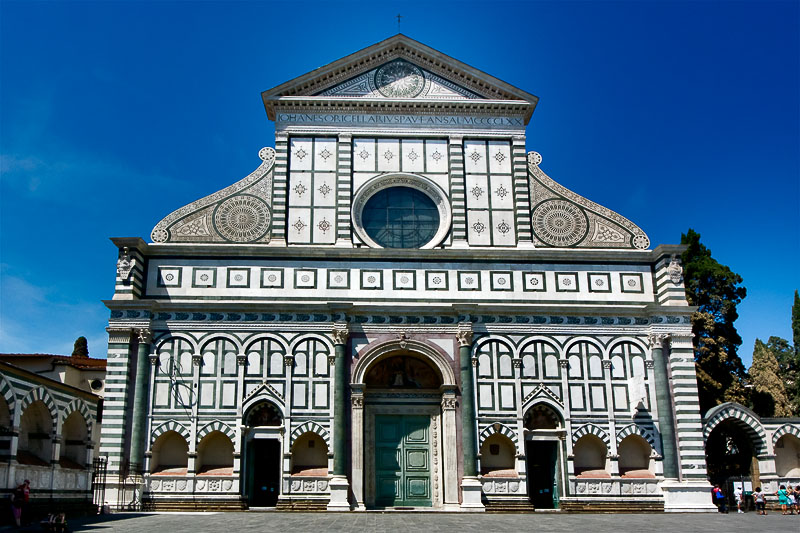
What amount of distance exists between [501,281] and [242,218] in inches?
364

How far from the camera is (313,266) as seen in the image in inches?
1017

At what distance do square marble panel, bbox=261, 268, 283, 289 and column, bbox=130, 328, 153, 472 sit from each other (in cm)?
405

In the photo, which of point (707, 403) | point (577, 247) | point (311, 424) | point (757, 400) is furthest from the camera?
point (757, 400)

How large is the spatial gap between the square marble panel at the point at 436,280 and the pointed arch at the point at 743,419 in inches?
385

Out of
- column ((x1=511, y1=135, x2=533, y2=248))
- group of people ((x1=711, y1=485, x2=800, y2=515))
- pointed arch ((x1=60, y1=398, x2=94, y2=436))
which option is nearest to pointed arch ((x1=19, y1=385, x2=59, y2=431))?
pointed arch ((x1=60, y1=398, x2=94, y2=436))

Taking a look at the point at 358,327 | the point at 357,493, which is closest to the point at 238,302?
the point at 358,327

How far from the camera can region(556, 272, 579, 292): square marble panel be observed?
26.1 meters

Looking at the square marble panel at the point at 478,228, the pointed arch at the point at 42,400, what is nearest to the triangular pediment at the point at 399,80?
the square marble panel at the point at 478,228

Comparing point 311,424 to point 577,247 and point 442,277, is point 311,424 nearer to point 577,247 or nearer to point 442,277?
point 442,277

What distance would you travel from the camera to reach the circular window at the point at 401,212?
1061 inches

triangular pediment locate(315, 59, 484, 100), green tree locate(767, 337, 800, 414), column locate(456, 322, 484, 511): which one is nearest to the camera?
column locate(456, 322, 484, 511)

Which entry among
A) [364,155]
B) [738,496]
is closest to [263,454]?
[364,155]

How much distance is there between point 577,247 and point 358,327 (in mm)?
8215

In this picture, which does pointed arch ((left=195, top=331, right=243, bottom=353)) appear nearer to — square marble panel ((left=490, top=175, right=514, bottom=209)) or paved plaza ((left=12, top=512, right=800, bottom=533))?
paved plaza ((left=12, top=512, right=800, bottom=533))
